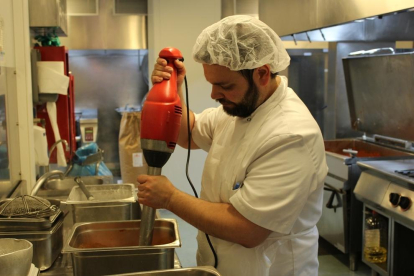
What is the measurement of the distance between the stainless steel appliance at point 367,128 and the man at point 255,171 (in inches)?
76.7

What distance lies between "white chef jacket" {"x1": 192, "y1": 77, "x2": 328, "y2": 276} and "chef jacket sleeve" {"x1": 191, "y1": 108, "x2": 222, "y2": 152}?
0.48 ft

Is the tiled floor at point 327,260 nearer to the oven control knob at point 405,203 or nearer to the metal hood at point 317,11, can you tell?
the oven control knob at point 405,203

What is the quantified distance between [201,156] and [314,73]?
5.54 feet

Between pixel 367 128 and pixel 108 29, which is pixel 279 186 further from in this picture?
pixel 108 29

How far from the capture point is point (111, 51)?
19.7 feet

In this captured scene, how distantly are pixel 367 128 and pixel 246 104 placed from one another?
2627mm

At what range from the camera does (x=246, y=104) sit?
1450 mm

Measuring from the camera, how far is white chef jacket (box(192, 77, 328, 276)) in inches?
51.4

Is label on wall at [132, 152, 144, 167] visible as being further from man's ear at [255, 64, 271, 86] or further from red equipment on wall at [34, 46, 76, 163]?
man's ear at [255, 64, 271, 86]

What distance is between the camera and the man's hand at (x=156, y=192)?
1.40 metres

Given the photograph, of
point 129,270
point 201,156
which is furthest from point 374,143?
point 129,270

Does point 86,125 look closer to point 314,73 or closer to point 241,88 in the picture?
point 314,73

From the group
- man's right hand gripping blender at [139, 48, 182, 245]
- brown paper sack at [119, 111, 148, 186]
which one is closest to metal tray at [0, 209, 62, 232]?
man's right hand gripping blender at [139, 48, 182, 245]

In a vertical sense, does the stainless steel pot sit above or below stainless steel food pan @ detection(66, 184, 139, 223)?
above
